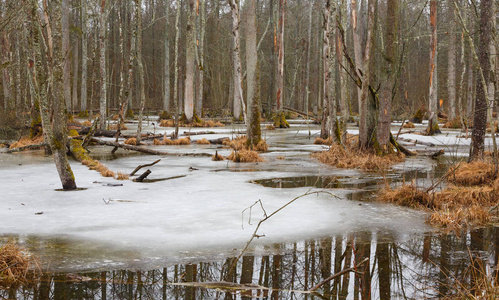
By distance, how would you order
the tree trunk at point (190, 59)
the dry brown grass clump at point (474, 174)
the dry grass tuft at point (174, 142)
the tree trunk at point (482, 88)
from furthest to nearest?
the tree trunk at point (190, 59), the dry grass tuft at point (174, 142), the tree trunk at point (482, 88), the dry brown grass clump at point (474, 174)

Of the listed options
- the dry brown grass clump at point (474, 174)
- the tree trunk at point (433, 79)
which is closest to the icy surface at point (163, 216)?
the dry brown grass clump at point (474, 174)

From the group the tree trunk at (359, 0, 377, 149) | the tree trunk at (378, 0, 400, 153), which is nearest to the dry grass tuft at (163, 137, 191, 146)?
the tree trunk at (359, 0, 377, 149)

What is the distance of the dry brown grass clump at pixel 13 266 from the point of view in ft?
12.2

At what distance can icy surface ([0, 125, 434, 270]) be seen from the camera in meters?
4.77

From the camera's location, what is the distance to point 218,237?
17.1 feet

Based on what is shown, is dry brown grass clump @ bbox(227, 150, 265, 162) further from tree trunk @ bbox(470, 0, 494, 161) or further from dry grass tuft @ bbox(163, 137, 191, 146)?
tree trunk @ bbox(470, 0, 494, 161)

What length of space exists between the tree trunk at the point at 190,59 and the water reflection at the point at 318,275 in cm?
1797

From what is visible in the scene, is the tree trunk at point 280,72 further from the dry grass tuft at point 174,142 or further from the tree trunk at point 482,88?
the tree trunk at point 482,88

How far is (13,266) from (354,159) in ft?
29.6

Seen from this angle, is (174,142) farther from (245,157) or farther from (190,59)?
(190,59)

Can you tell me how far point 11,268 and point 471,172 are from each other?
25.1 ft

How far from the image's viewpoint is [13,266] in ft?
12.7

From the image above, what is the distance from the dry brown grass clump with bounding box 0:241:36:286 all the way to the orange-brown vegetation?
15.4ft

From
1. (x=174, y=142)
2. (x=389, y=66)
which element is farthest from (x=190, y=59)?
(x=389, y=66)
